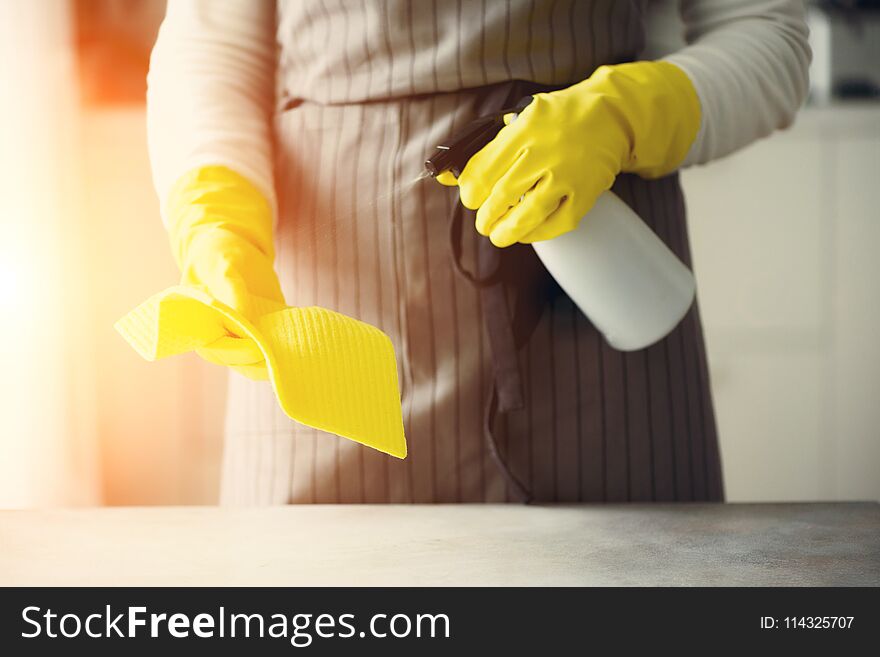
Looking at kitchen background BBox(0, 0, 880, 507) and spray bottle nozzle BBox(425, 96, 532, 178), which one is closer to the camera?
spray bottle nozzle BBox(425, 96, 532, 178)

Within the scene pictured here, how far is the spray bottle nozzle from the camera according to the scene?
467 mm

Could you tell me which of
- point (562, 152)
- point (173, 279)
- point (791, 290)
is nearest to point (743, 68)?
point (562, 152)

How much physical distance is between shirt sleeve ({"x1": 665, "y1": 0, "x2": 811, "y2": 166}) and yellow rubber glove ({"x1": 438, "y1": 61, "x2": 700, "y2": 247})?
0.04m

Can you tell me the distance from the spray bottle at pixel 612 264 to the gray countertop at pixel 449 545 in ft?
0.44

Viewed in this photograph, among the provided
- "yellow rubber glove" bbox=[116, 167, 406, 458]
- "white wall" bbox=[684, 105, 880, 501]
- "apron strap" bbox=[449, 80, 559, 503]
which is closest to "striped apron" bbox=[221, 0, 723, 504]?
"apron strap" bbox=[449, 80, 559, 503]

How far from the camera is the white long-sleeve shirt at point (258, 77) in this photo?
57cm

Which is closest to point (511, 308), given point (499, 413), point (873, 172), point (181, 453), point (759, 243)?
point (499, 413)

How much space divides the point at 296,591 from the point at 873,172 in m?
1.15

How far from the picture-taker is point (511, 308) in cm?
57

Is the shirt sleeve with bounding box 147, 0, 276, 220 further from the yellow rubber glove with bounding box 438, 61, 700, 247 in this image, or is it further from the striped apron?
the yellow rubber glove with bounding box 438, 61, 700, 247

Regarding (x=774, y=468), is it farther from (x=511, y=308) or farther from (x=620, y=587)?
(x=620, y=587)

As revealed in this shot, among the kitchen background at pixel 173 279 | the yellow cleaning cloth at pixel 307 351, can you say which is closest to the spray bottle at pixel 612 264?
the yellow cleaning cloth at pixel 307 351

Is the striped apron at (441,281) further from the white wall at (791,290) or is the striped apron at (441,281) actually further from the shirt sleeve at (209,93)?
the white wall at (791,290)

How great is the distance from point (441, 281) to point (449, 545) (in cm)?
20
